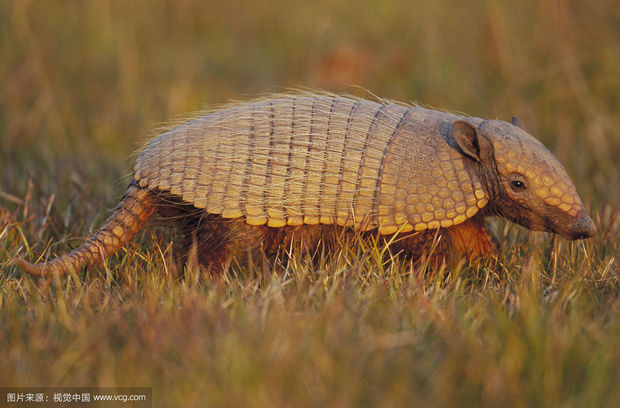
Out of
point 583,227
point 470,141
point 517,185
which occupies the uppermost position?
point 470,141

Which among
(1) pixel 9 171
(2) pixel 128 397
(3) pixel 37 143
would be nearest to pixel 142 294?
(2) pixel 128 397

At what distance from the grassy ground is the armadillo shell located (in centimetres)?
26

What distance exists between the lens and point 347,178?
3484mm

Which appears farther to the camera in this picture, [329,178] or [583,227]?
[329,178]

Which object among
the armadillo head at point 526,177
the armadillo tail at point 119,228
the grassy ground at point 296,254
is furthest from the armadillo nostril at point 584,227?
the armadillo tail at point 119,228

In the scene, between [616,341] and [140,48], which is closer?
[616,341]

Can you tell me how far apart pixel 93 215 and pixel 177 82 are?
3505mm

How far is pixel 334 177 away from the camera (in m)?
3.48

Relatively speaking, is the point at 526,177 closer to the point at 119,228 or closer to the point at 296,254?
the point at 296,254

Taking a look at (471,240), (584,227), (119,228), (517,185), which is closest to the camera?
(584,227)

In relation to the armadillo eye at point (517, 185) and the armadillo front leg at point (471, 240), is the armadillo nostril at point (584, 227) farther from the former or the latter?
the armadillo front leg at point (471, 240)

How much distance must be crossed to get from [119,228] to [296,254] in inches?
37.0

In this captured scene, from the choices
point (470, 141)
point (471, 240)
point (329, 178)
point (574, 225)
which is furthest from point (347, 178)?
point (574, 225)

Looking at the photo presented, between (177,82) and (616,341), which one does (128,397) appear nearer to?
(616,341)
